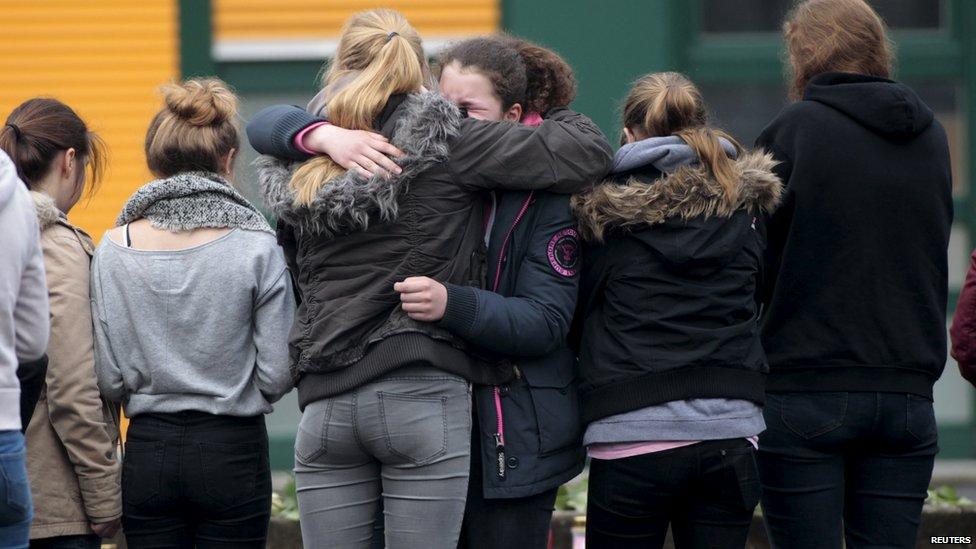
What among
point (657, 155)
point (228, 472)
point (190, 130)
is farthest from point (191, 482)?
point (657, 155)

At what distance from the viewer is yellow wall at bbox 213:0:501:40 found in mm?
6703

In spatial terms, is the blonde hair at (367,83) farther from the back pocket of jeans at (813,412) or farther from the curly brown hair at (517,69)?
the back pocket of jeans at (813,412)

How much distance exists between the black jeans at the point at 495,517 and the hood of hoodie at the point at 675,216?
607mm

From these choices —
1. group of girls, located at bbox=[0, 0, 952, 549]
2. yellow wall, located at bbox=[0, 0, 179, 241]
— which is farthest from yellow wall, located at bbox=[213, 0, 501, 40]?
group of girls, located at bbox=[0, 0, 952, 549]

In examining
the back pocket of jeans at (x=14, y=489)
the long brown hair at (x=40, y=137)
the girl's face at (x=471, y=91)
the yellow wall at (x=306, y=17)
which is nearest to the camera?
the back pocket of jeans at (x=14, y=489)

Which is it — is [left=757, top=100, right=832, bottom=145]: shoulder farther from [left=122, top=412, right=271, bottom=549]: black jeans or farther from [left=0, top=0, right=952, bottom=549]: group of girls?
[left=122, top=412, right=271, bottom=549]: black jeans

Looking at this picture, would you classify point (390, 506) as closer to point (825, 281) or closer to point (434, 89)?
point (434, 89)

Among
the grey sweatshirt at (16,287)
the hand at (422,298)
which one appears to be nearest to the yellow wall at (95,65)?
the grey sweatshirt at (16,287)

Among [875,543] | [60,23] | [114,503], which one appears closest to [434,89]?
[114,503]

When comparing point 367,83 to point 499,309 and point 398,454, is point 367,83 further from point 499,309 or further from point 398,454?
point 398,454

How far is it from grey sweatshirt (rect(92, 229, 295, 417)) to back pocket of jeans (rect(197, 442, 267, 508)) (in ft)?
0.32

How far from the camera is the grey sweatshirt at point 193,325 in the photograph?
342 centimetres

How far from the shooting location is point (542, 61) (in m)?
3.42

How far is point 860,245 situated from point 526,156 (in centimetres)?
97
